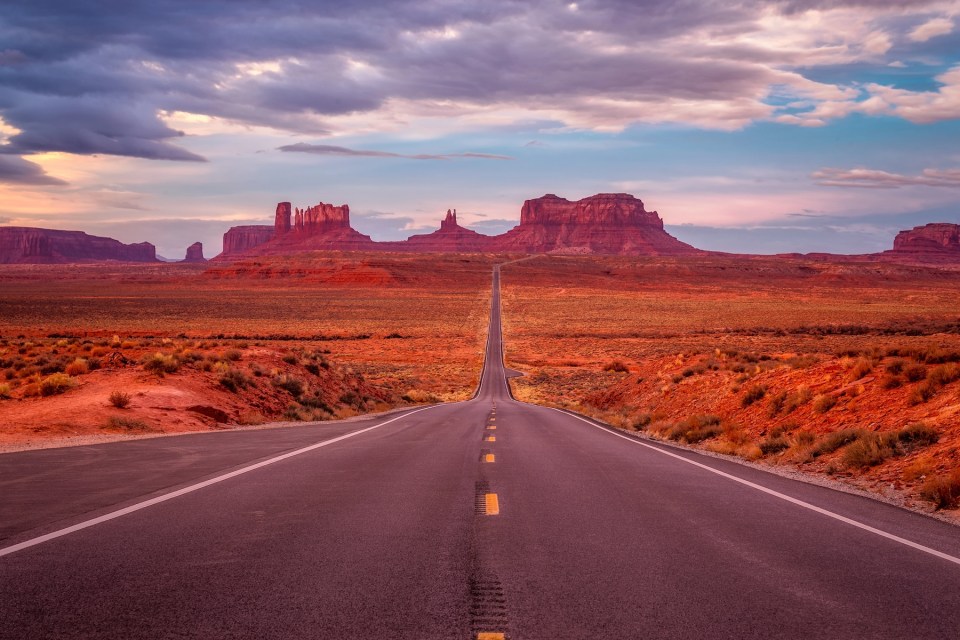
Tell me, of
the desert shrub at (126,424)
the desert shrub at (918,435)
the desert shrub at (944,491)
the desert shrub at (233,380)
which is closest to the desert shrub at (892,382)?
the desert shrub at (918,435)

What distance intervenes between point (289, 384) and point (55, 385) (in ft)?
25.2

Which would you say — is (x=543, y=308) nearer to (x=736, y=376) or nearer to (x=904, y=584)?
(x=736, y=376)

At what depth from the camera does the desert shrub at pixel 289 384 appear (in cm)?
2575

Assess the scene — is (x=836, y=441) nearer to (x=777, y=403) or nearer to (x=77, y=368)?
(x=777, y=403)

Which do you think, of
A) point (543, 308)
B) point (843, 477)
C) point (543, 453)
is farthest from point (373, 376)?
point (543, 308)

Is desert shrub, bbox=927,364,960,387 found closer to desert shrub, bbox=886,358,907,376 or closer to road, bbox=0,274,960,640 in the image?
desert shrub, bbox=886,358,907,376

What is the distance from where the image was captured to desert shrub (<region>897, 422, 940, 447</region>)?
39.5 ft

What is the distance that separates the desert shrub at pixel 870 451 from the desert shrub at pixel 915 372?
3.64 meters

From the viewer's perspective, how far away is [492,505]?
8438mm

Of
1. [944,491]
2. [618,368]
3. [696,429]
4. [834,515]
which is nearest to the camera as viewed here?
[834,515]

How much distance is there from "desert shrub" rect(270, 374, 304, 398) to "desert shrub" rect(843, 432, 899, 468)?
60.1 feet

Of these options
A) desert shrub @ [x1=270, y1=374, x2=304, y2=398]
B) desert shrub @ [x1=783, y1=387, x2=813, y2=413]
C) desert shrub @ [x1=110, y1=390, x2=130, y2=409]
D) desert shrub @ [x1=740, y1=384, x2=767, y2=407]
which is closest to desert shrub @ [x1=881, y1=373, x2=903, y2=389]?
desert shrub @ [x1=783, y1=387, x2=813, y2=413]

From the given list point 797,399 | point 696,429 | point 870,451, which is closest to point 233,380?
point 696,429

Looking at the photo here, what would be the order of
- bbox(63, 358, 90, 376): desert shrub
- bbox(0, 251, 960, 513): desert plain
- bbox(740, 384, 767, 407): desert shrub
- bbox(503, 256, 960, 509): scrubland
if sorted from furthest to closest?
bbox(63, 358, 90, 376): desert shrub
bbox(740, 384, 767, 407): desert shrub
bbox(0, 251, 960, 513): desert plain
bbox(503, 256, 960, 509): scrubland
